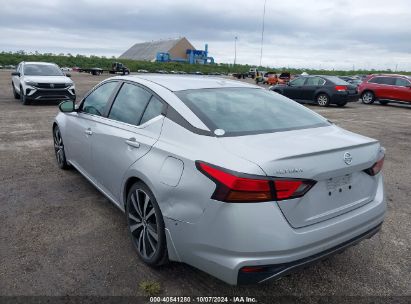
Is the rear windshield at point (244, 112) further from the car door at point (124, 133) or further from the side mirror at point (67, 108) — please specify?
the side mirror at point (67, 108)

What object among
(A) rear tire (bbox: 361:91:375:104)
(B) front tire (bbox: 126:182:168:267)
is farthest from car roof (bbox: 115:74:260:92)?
(A) rear tire (bbox: 361:91:375:104)

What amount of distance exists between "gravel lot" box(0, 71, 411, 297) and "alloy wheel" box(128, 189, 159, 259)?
159mm

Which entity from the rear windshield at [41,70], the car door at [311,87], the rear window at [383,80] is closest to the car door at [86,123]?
the rear windshield at [41,70]

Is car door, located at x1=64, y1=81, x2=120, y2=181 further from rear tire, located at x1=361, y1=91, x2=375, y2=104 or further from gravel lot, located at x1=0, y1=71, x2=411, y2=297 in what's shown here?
rear tire, located at x1=361, y1=91, x2=375, y2=104

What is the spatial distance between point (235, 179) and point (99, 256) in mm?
1720

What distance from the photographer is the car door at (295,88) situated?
1795 centimetres

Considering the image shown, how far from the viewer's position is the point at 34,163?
599 centimetres

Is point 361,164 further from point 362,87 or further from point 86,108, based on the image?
point 362,87

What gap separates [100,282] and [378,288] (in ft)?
7.31

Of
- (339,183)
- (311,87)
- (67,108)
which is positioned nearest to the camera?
(339,183)

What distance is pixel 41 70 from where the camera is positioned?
14.5 m

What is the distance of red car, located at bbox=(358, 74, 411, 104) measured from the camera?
1837 centimetres

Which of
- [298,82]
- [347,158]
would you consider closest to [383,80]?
[298,82]

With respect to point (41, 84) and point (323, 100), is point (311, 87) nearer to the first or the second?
point (323, 100)
